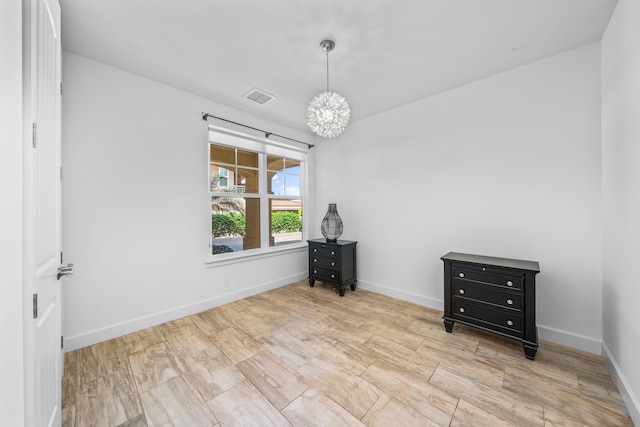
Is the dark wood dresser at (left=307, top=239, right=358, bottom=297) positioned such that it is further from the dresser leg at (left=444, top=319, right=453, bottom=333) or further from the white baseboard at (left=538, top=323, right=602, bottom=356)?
the white baseboard at (left=538, top=323, right=602, bottom=356)

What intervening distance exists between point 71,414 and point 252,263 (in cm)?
213

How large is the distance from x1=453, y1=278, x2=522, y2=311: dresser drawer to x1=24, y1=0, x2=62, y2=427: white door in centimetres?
289

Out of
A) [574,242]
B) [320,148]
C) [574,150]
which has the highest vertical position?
[320,148]

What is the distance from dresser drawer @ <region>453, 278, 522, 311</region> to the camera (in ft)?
7.01

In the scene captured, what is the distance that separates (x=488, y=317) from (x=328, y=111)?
2.36m

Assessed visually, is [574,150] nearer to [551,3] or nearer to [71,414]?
[551,3]

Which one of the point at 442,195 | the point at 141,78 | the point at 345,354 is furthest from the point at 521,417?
the point at 141,78

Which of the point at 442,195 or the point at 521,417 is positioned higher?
the point at 442,195

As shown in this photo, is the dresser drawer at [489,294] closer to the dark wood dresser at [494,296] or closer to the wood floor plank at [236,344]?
the dark wood dresser at [494,296]

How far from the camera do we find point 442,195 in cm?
296

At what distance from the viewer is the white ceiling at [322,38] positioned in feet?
5.64

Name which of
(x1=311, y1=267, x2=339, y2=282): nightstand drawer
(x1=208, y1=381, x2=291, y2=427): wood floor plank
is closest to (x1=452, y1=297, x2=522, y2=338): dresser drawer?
(x1=311, y1=267, x2=339, y2=282): nightstand drawer

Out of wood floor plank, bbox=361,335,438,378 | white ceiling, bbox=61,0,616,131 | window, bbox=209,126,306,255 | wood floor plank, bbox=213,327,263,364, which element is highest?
white ceiling, bbox=61,0,616,131

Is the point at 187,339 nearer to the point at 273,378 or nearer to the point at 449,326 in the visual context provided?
the point at 273,378
